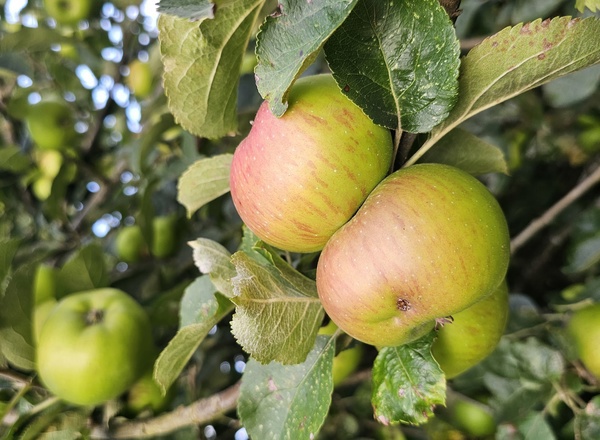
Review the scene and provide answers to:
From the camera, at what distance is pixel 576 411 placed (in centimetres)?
78

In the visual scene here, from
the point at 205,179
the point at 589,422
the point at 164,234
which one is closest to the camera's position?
the point at 205,179

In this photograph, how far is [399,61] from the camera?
44 centimetres

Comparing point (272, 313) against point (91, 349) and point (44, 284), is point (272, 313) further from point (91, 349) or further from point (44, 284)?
point (44, 284)

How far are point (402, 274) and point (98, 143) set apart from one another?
140cm

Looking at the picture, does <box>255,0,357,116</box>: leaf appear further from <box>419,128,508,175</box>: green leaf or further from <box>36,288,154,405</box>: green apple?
<box>36,288,154,405</box>: green apple

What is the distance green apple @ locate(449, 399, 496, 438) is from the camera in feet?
3.30

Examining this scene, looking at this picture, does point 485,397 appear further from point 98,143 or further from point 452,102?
point 98,143

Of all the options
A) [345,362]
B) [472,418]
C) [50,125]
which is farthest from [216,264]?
[50,125]

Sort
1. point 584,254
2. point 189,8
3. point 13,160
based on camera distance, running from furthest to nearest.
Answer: point 13,160 < point 584,254 < point 189,8

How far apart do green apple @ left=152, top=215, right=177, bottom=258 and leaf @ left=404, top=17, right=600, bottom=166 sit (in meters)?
0.97

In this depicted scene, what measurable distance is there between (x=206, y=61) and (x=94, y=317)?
0.54 meters

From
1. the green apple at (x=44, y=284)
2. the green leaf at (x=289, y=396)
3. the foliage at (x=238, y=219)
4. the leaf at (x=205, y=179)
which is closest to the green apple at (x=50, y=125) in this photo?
the foliage at (x=238, y=219)

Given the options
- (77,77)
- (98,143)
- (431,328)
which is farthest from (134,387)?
(77,77)

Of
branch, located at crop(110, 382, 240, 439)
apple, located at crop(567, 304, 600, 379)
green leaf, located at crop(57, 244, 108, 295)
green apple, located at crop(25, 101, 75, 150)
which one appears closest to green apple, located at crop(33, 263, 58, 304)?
green leaf, located at crop(57, 244, 108, 295)
